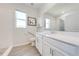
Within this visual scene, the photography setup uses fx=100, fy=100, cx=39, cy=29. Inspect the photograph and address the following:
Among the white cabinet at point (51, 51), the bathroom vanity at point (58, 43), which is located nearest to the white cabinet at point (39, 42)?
the bathroom vanity at point (58, 43)

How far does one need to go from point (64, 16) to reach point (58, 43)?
46 centimetres

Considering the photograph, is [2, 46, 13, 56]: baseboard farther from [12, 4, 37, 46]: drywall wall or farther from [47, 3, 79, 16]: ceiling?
[47, 3, 79, 16]: ceiling

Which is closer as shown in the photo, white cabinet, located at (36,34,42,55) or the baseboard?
the baseboard

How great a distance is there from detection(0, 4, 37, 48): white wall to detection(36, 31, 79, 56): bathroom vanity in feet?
0.66

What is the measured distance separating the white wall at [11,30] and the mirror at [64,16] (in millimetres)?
270

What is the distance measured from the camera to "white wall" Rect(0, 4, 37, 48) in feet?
4.85

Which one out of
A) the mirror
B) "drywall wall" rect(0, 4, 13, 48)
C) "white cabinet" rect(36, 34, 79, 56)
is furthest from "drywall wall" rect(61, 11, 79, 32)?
"drywall wall" rect(0, 4, 13, 48)

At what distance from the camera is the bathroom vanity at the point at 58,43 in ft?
3.15

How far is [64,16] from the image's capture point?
1429mm

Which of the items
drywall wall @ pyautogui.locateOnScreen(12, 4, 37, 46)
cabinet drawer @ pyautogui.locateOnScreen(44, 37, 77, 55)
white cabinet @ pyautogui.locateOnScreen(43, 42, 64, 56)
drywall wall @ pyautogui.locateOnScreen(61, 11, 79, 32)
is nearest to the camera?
cabinet drawer @ pyautogui.locateOnScreen(44, 37, 77, 55)

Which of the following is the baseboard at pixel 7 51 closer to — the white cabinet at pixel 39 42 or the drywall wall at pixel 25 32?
the drywall wall at pixel 25 32

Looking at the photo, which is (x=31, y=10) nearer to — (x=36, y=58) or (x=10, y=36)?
(x=10, y=36)

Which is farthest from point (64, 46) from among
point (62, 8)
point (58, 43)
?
point (62, 8)

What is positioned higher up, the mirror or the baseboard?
the mirror
